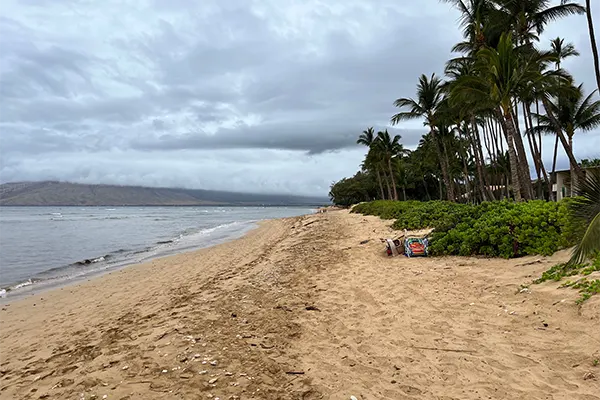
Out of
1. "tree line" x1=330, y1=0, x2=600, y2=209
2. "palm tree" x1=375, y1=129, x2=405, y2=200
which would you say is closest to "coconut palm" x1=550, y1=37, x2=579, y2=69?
"tree line" x1=330, y1=0, x2=600, y2=209

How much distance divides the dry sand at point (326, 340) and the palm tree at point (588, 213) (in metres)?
1.13

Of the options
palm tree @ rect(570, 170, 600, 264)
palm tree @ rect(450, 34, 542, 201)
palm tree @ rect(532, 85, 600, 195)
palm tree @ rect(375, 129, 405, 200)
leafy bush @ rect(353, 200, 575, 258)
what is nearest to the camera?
palm tree @ rect(570, 170, 600, 264)

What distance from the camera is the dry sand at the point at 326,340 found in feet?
10.8

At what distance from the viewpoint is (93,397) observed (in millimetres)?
3229

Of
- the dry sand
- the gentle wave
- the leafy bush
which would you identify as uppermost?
the leafy bush

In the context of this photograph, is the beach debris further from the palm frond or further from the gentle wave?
the palm frond

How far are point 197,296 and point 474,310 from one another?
4.70 metres

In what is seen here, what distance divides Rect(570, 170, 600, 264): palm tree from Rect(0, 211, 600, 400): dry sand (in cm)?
113

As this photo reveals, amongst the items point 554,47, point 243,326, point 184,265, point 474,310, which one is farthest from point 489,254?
point 554,47

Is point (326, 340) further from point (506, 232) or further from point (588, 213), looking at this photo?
point (506, 232)

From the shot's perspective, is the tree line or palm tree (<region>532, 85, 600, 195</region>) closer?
the tree line

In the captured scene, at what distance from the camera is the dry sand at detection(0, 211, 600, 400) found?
3.28 m

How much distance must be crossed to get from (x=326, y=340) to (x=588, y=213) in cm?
297

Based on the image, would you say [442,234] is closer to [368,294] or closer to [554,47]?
[368,294]
